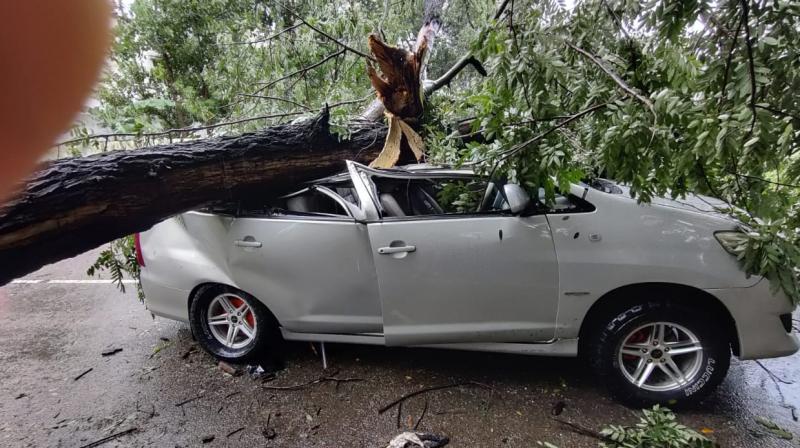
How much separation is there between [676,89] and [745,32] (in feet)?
1.53

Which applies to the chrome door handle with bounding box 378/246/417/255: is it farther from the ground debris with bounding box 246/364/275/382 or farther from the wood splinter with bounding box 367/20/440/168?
the ground debris with bounding box 246/364/275/382

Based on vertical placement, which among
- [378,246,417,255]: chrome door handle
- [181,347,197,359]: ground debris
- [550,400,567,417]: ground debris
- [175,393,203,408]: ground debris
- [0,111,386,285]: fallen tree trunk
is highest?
[0,111,386,285]: fallen tree trunk

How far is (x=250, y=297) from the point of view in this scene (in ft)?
10.2

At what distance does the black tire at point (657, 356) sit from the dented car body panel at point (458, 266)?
12 centimetres

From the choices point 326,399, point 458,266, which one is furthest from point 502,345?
point 326,399

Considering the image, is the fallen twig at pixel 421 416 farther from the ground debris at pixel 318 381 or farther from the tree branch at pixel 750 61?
the tree branch at pixel 750 61

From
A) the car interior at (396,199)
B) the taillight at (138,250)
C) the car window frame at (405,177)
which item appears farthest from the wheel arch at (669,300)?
the taillight at (138,250)

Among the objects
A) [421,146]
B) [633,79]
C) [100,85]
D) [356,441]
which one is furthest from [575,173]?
[100,85]

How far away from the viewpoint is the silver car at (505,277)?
2.40 m

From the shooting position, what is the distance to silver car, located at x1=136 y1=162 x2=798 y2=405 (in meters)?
2.40

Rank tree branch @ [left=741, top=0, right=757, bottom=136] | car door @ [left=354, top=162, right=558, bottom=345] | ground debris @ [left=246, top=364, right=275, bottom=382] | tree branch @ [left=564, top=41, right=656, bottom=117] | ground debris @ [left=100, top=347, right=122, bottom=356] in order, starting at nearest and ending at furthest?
tree branch @ [left=741, top=0, right=757, bottom=136], tree branch @ [left=564, top=41, right=656, bottom=117], car door @ [left=354, top=162, right=558, bottom=345], ground debris @ [left=246, top=364, right=275, bottom=382], ground debris @ [left=100, top=347, right=122, bottom=356]

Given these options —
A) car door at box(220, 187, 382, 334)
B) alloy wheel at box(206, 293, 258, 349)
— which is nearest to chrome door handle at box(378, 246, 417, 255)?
car door at box(220, 187, 382, 334)

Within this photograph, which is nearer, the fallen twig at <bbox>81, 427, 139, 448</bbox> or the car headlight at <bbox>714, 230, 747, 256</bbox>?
the car headlight at <bbox>714, 230, 747, 256</bbox>

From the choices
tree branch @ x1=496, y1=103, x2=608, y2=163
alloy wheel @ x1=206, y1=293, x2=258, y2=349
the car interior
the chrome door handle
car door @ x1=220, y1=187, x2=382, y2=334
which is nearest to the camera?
tree branch @ x1=496, y1=103, x2=608, y2=163
